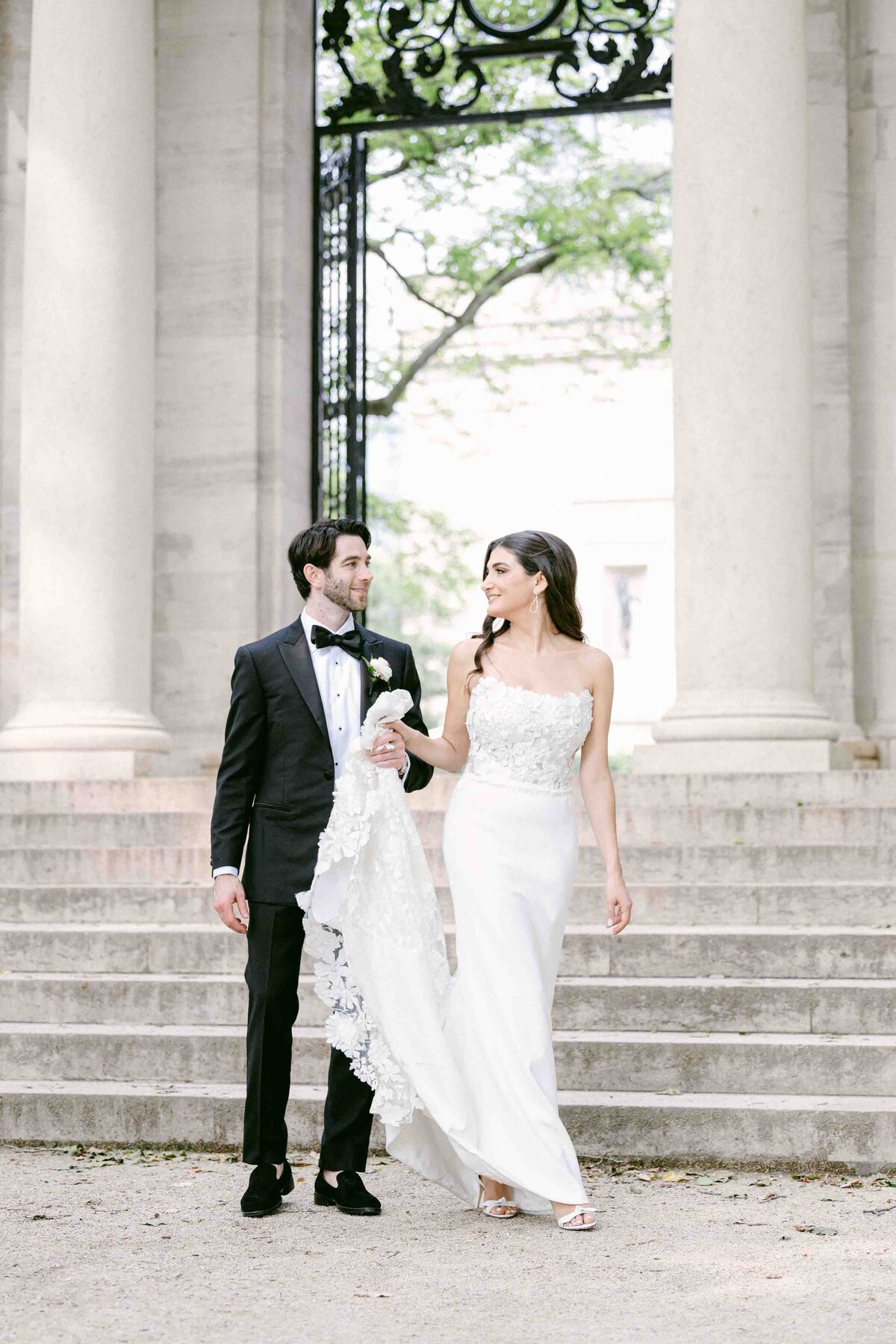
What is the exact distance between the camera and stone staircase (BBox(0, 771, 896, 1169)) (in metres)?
6.41

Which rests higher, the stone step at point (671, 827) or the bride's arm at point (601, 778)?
the bride's arm at point (601, 778)

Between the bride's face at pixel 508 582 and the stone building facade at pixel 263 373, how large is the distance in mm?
5097

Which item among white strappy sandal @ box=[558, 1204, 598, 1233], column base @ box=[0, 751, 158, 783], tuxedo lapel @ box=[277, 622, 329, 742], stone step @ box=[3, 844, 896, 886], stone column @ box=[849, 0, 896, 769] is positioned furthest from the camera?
stone column @ box=[849, 0, 896, 769]

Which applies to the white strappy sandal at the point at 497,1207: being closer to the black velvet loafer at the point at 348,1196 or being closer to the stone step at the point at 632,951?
the black velvet loafer at the point at 348,1196

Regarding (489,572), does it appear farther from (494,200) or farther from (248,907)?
(494,200)

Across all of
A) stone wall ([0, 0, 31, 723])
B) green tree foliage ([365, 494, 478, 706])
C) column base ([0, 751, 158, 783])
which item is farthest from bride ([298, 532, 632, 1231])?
green tree foliage ([365, 494, 478, 706])

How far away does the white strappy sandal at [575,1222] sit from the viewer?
17.4 ft

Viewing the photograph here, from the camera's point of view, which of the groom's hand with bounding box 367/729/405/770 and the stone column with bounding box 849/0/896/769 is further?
the stone column with bounding box 849/0/896/769

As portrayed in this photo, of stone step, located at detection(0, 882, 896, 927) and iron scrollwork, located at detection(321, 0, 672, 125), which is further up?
iron scrollwork, located at detection(321, 0, 672, 125)

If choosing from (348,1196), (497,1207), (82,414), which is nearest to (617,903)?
(497,1207)

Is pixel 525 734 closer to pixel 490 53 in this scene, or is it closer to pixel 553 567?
pixel 553 567

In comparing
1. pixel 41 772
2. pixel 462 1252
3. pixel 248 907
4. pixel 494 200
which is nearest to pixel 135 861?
pixel 41 772

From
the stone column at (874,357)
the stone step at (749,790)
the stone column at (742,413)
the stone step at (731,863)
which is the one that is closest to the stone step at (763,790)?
the stone step at (749,790)

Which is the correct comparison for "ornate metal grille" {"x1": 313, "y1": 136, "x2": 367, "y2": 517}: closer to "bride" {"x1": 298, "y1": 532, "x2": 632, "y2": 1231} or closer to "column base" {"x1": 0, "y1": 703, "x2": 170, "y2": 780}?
"column base" {"x1": 0, "y1": 703, "x2": 170, "y2": 780}
